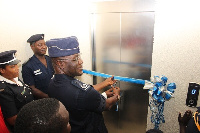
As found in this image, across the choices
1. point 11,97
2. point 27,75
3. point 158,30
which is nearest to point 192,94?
point 158,30

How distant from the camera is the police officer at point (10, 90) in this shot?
1.73m

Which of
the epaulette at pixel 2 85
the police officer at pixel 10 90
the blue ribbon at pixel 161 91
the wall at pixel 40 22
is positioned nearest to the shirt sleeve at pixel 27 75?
the wall at pixel 40 22

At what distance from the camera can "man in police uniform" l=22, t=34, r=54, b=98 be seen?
2.38 meters

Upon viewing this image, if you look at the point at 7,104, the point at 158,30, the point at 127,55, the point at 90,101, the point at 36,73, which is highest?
the point at 158,30

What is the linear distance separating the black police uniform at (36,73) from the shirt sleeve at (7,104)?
62 centimetres

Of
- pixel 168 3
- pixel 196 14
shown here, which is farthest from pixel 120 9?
pixel 196 14

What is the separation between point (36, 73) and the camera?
7.98 ft

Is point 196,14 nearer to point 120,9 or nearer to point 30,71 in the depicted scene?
point 120,9

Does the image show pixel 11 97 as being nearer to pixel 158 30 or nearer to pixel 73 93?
pixel 73 93

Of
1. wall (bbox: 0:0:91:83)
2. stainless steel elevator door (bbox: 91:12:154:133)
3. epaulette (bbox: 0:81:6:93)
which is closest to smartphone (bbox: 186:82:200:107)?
stainless steel elevator door (bbox: 91:12:154:133)

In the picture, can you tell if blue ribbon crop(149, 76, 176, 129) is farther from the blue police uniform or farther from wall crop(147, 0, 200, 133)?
the blue police uniform

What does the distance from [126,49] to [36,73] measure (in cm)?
151

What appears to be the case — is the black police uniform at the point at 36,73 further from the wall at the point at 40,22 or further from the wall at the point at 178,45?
the wall at the point at 178,45

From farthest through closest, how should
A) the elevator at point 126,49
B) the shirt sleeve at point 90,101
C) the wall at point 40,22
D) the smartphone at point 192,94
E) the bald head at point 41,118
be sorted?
the elevator at point 126,49, the wall at point 40,22, the smartphone at point 192,94, the shirt sleeve at point 90,101, the bald head at point 41,118
